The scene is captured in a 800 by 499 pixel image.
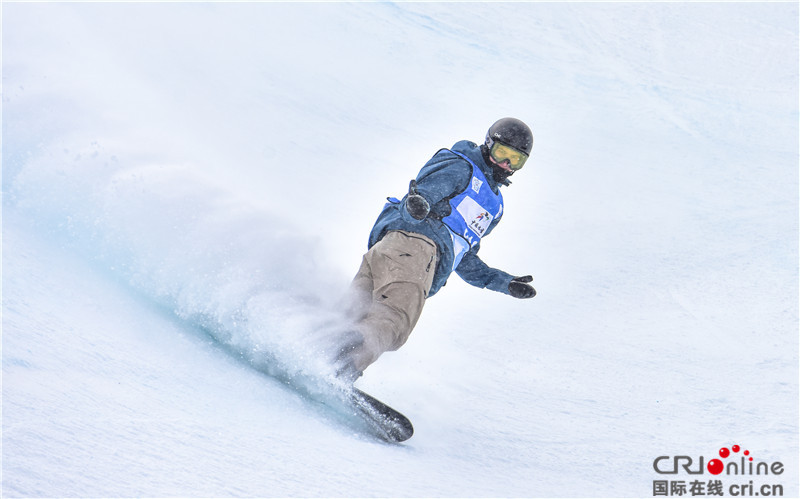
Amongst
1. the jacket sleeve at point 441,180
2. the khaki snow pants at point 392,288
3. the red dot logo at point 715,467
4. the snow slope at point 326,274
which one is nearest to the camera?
the snow slope at point 326,274

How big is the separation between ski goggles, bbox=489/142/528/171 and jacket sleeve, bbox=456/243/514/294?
58cm

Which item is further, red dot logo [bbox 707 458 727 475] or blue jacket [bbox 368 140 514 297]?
blue jacket [bbox 368 140 514 297]

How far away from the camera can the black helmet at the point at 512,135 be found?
12.7ft

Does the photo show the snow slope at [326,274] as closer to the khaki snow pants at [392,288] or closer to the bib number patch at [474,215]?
the khaki snow pants at [392,288]

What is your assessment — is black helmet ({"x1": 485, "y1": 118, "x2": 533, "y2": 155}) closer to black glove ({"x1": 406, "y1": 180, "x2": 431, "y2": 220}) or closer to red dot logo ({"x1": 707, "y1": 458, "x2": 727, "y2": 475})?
black glove ({"x1": 406, "y1": 180, "x2": 431, "y2": 220})

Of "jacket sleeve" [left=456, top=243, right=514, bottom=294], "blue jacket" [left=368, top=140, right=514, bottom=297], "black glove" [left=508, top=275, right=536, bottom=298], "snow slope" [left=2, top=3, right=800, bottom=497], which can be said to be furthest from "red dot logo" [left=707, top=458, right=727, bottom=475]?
"blue jacket" [left=368, top=140, right=514, bottom=297]

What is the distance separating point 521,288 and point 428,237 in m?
0.77

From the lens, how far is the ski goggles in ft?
12.8

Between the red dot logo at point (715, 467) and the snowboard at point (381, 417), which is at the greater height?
the red dot logo at point (715, 467)

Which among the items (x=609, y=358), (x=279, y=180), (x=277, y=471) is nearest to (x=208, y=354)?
(x=277, y=471)

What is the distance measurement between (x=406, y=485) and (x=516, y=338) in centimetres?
284

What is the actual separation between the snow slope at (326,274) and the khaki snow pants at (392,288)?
0.23m

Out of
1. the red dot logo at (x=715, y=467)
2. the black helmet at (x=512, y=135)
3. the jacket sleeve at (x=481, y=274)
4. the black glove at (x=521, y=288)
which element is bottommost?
the red dot logo at (x=715, y=467)

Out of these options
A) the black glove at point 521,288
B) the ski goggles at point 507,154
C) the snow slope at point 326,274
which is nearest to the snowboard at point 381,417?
the snow slope at point 326,274
